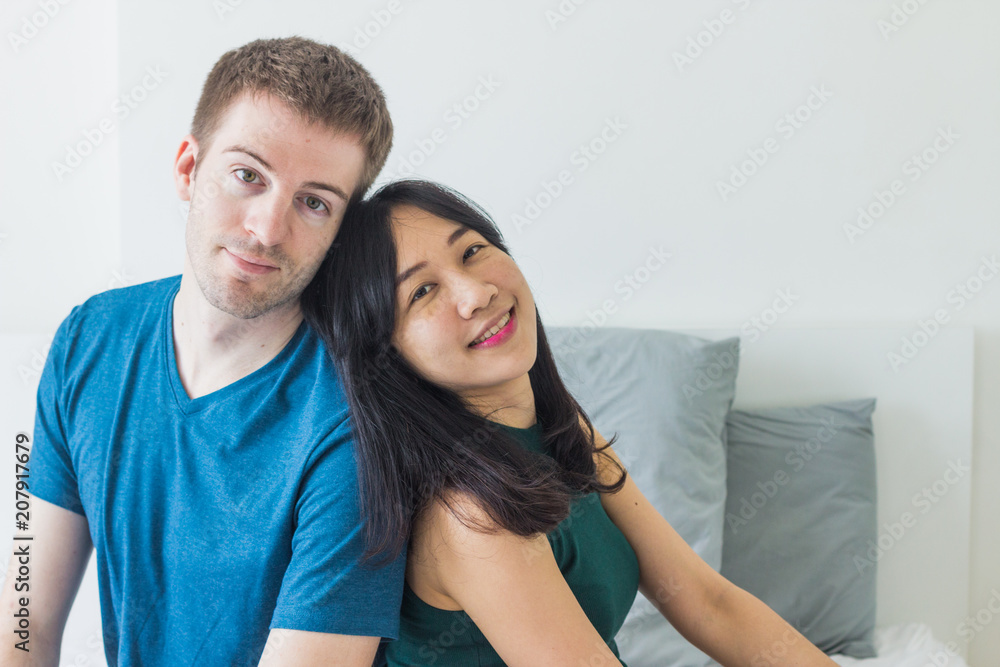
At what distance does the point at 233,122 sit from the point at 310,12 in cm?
106

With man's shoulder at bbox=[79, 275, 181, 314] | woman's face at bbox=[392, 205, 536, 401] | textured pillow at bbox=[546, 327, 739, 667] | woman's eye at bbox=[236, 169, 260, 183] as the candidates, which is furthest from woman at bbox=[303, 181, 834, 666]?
textured pillow at bbox=[546, 327, 739, 667]

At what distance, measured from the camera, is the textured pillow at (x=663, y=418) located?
1413mm

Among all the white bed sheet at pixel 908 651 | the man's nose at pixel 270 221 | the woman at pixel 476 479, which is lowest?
the white bed sheet at pixel 908 651

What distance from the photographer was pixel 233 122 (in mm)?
904

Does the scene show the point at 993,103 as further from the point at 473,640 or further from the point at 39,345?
the point at 39,345

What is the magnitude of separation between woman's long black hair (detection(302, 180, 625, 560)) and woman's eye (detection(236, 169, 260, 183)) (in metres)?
0.12

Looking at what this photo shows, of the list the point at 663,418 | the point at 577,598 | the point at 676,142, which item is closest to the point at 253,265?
the point at 577,598

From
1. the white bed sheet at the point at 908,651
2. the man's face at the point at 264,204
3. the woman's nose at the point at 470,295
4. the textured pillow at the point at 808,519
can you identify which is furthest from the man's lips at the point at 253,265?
the white bed sheet at the point at 908,651

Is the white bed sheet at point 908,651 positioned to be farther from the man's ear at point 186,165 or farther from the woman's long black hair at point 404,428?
the man's ear at point 186,165

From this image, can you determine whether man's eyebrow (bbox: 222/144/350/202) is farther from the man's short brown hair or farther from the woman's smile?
the woman's smile

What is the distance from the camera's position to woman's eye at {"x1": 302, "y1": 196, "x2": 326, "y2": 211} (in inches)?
35.9

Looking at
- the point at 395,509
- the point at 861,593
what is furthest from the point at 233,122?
the point at 861,593

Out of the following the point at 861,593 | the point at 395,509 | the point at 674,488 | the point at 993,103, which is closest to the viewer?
the point at 395,509

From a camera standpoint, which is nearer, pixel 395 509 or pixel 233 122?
pixel 395 509
